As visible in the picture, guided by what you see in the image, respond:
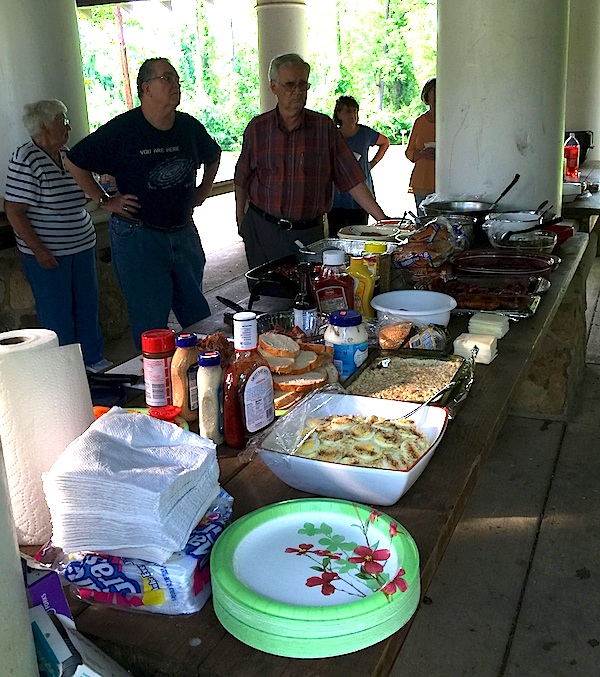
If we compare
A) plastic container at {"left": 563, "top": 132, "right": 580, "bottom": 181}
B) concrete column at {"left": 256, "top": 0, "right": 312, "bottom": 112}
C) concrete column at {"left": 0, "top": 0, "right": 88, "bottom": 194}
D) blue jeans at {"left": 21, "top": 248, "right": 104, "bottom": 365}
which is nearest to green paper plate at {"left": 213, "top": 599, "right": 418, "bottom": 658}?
blue jeans at {"left": 21, "top": 248, "right": 104, "bottom": 365}

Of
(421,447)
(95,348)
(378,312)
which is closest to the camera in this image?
(421,447)

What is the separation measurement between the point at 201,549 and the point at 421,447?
472mm

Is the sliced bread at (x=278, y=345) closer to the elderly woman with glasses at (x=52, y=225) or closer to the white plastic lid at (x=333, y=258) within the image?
the white plastic lid at (x=333, y=258)

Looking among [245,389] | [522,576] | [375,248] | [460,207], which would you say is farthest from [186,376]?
[460,207]

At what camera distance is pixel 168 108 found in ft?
10.8

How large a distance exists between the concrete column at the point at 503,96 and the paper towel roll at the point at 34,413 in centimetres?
307

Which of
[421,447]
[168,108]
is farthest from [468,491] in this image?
[168,108]

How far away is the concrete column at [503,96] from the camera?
3.62 meters

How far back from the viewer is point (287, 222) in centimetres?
359

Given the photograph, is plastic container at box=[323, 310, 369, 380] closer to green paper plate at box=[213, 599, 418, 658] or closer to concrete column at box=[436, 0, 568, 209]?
green paper plate at box=[213, 599, 418, 658]

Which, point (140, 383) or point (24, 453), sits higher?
point (24, 453)

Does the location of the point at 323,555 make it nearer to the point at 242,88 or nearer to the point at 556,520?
the point at 556,520

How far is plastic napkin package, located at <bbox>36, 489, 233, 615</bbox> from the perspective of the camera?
3.40 ft

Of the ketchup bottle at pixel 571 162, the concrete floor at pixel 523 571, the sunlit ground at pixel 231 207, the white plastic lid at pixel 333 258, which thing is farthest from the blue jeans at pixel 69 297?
the ketchup bottle at pixel 571 162
